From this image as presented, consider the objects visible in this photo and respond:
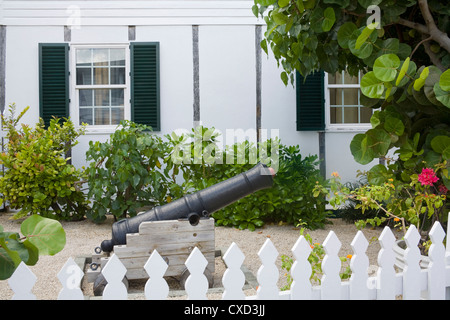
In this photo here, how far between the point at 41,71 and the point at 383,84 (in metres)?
6.08

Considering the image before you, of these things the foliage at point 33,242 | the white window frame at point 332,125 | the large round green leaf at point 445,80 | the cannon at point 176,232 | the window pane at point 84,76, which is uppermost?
the window pane at point 84,76

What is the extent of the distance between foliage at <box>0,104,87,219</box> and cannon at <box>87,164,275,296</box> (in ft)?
9.84

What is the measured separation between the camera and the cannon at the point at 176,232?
13.0ft

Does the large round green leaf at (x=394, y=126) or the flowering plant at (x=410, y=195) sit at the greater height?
the large round green leaf at (x=394, y=126)

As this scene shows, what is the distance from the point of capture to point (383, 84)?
110 inches

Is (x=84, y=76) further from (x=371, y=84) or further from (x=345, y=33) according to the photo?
(x=371, y=84)

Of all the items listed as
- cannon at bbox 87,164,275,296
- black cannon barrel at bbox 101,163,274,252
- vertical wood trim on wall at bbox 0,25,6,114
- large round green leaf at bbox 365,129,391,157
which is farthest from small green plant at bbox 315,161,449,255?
vertical wood trim on wall at bbox 0,25,6,114

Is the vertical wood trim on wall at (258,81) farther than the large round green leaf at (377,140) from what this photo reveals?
Yes

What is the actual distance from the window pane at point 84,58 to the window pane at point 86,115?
0.73m

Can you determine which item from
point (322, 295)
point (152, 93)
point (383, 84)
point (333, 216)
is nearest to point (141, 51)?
point (152, 93)

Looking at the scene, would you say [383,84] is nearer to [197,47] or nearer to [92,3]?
[197,47]

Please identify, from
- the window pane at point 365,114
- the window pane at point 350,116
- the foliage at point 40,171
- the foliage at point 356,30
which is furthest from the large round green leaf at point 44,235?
the window pane at point 365,114

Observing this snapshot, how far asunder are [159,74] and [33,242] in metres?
6.17

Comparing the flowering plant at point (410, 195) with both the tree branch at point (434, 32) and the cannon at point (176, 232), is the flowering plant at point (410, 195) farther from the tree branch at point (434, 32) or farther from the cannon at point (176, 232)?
the cannon at point (176, 232)
